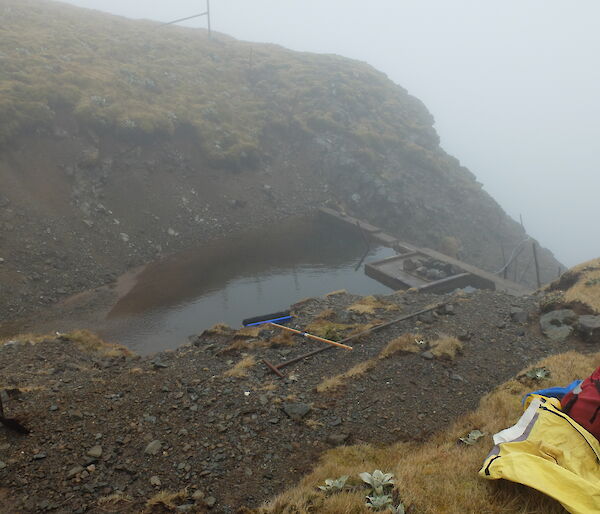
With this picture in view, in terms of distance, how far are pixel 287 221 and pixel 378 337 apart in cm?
2122

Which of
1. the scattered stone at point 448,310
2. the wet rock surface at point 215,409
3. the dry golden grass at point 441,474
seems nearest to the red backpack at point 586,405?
the dry golden grass at point 441,474

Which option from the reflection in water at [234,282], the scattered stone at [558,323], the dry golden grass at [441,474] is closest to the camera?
the dry golden grass at [441,474]

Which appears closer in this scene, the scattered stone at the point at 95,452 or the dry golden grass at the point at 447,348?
the scattered stone at the point at 95,452

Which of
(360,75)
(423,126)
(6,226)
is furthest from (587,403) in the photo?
(360,75)

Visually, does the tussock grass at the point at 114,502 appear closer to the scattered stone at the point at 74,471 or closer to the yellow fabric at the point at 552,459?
the scattered stone at the point at 74,471

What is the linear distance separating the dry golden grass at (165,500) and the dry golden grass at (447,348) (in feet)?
26.8

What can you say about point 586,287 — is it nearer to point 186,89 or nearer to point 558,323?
point 558,323

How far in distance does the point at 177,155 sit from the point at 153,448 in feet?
96.3

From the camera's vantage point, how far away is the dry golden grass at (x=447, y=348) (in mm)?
12578

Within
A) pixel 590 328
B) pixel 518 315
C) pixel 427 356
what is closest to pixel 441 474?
pixel 427 356

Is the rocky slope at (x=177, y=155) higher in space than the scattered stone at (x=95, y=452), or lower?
higher

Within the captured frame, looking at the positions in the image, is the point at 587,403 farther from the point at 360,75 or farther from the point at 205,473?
the point at 360,75

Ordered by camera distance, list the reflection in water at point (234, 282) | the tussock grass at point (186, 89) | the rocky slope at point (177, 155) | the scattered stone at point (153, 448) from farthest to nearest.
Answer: the tussock grass at point (186, 89) → the rocky slope at point (177, 155) → the reflection in water at point (234, 282) → the scattered stone at point (153, 448)

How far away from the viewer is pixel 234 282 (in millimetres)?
24406
